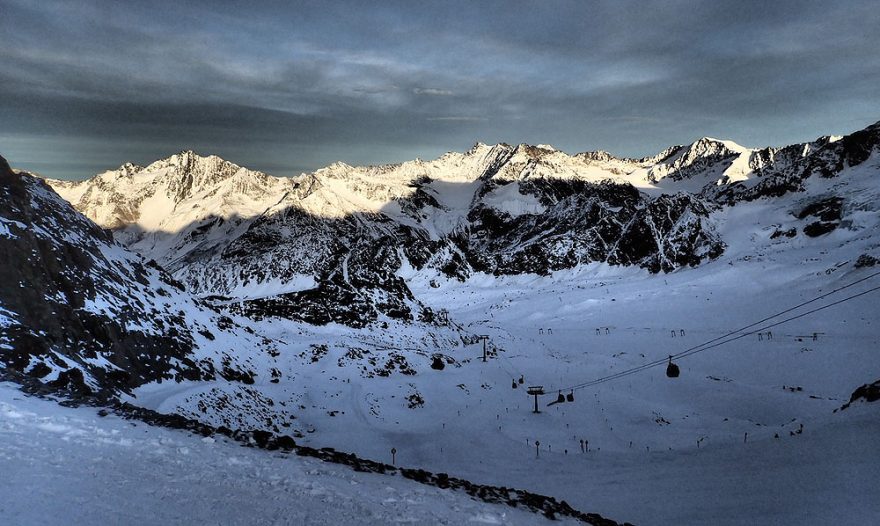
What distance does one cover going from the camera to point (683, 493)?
18.1m

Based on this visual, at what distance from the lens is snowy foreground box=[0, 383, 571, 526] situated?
877cm

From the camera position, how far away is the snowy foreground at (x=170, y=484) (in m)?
8.77

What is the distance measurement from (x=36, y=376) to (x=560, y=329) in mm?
82918

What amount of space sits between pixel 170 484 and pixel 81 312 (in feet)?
61.4

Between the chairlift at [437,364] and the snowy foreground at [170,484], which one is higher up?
the snowy foreground at [170,484]

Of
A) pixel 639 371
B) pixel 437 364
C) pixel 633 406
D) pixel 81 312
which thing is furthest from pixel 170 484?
pixel 639 371

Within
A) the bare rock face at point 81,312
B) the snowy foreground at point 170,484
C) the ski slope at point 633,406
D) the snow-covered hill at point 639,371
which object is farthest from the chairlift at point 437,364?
the snowy foreground at point 170,484

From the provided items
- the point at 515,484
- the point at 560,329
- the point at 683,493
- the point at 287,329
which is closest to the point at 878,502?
the point at 683,493

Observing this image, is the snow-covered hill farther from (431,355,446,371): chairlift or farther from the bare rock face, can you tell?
the bare rock face

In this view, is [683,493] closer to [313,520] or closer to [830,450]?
[830,450]

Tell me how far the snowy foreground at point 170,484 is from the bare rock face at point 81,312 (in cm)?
511

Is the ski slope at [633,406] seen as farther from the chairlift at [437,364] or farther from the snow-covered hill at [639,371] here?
the chairlift at [437,364]

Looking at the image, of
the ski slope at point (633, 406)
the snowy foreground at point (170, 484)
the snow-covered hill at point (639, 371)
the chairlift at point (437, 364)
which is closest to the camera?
the snowy foreground at point (170, 484)

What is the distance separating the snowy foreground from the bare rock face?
511 centimetres
